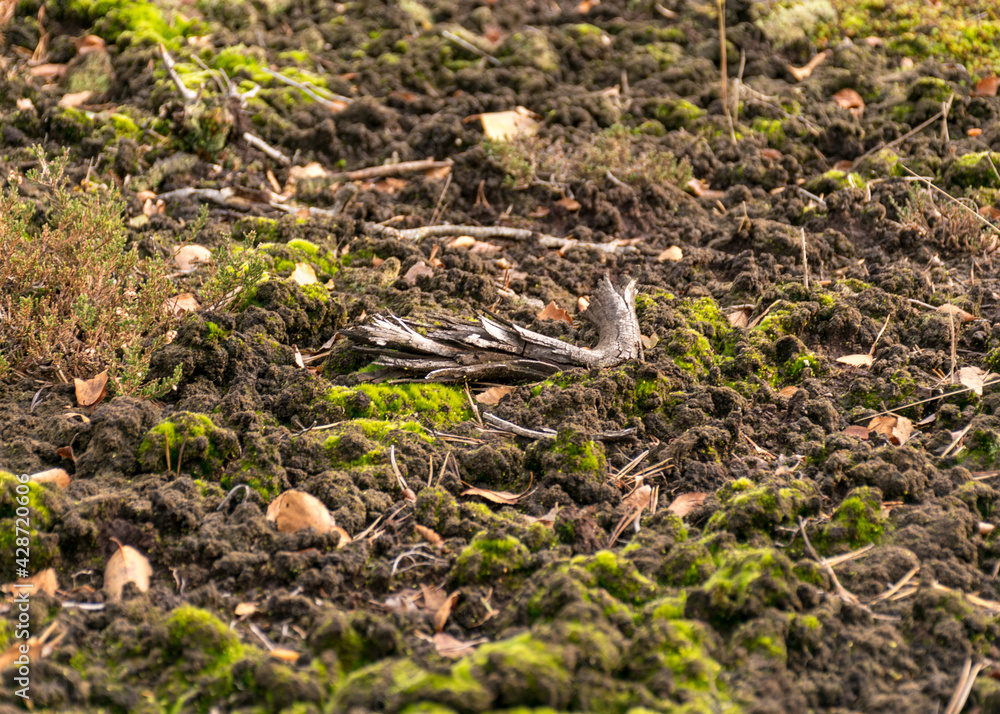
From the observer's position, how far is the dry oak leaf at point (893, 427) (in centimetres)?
275

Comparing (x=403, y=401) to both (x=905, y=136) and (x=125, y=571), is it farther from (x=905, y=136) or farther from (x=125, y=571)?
(x=905, y=136)

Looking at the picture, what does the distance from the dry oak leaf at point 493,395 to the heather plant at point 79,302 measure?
1.17m

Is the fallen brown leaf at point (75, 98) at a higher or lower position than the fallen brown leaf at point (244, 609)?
higher

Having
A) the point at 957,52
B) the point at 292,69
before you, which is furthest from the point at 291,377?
the point at 957,52

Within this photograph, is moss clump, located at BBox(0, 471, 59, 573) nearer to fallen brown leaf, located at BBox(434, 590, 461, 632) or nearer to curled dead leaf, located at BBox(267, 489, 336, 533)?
curled dead leaf, located at BBox(267, 489, 336, 533)

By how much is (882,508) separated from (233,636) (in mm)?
1933

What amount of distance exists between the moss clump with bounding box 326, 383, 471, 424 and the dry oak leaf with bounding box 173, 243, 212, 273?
138 cm

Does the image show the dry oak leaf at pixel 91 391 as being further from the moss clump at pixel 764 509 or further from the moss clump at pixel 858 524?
the moss clump at pixel 858 524

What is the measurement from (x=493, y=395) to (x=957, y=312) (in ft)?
7.18

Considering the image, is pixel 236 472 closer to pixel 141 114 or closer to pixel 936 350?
pixel 936 350

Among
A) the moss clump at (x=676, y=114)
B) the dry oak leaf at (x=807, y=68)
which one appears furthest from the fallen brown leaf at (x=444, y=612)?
the dry oak leaf at (x=807, y=68)

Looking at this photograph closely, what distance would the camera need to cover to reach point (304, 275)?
3695 mm

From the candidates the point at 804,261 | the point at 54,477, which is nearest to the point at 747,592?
the point at 54,477

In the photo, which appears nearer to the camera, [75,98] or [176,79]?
[176,79]
